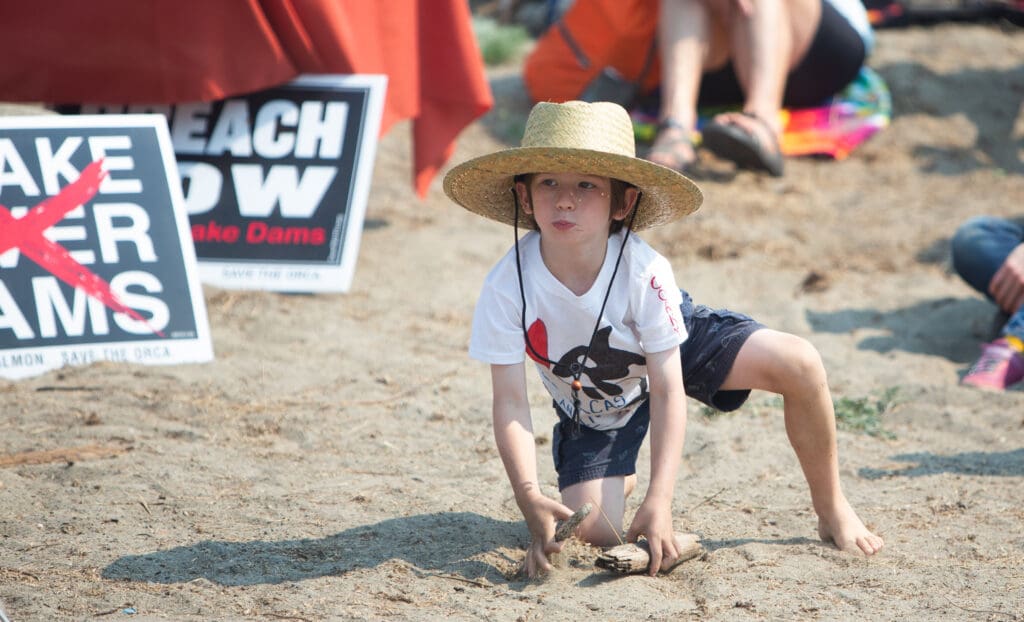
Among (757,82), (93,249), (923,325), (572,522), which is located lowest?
(923,325)

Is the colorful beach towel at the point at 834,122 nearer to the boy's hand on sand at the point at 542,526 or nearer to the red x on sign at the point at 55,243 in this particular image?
the red x on sign at the point at 55,243

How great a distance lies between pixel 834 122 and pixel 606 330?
13.8ft

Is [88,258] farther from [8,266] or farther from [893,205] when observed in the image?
[893,205]

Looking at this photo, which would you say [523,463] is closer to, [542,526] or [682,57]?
[542,526]

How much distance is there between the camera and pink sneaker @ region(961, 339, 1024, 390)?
3.98 meters

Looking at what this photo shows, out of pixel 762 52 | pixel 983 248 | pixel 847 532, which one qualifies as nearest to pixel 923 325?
pixel 983 248

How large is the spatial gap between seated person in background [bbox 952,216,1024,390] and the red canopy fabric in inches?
91.2

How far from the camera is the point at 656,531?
2.51 metres

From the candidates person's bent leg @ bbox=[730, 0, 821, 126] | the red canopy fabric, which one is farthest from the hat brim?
person's bent leg @ bbox=[730, 0, 821, 126]

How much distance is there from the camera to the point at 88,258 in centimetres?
374

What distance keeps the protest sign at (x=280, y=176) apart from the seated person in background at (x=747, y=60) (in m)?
1.62

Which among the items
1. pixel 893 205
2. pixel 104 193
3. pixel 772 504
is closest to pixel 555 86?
pixel 893 205

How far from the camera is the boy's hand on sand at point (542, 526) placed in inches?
98.0

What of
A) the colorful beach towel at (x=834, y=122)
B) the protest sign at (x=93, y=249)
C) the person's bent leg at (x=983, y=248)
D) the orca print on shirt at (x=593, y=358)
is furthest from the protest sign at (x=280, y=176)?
the person's bent leg at (x=983, y=248)
